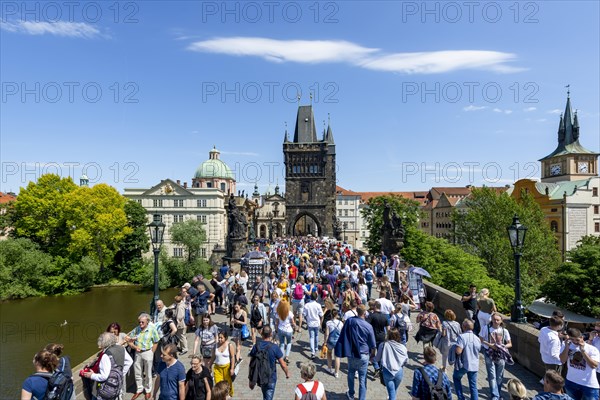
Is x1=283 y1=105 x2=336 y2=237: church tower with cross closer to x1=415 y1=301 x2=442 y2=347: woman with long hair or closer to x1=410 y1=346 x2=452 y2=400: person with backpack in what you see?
x1=415 y1=301 x2=442 y2=347: woman with long hair

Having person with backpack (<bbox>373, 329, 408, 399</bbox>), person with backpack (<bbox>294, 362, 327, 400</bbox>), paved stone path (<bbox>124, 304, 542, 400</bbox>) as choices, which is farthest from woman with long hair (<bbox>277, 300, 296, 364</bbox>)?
person with backpack (<bbox>294, 362, 327, 400</bbox>)

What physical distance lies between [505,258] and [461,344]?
1394 inches

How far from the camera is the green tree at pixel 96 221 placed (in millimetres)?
42594

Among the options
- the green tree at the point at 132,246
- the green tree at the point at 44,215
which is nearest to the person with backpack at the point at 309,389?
the green tree at the point at 44,215

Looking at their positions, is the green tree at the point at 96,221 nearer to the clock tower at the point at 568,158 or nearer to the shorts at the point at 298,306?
the shorts at the point at 298,306

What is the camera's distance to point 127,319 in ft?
105

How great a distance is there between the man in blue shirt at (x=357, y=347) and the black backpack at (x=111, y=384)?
337 centimetres

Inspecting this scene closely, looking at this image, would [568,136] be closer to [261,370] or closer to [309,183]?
[309,183]

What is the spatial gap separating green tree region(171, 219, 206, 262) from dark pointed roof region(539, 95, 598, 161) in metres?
63.6

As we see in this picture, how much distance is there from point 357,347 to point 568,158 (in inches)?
3110

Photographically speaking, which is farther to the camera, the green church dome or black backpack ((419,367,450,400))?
the green church dome

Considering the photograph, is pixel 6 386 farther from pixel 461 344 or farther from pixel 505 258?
pixel 505 258

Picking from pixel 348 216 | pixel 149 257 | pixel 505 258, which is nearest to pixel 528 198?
pixel 505 258

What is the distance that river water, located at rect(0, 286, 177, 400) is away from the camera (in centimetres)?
2148
